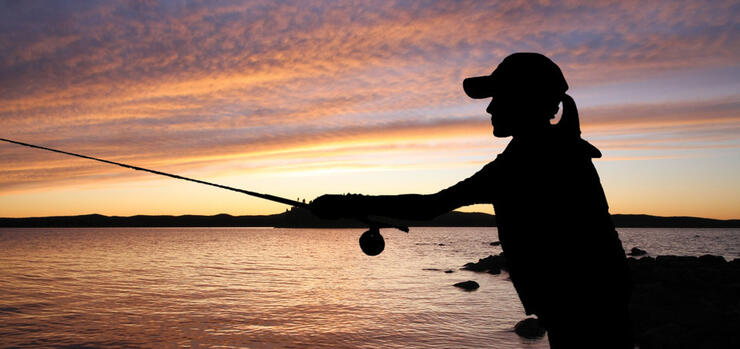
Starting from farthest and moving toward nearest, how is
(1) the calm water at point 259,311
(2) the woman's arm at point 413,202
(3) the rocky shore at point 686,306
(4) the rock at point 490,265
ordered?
(4) the rock at point 490,265
(1) the calm water at point 259,311
(3) the rocky shore at point 686,306
(2) the woman's arm at point 413,202

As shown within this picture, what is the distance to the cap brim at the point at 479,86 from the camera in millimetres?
2870

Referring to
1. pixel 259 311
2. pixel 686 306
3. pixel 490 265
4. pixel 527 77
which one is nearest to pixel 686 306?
pixel 686 306

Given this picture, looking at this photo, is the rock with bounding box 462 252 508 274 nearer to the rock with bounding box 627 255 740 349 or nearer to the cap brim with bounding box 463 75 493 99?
the rock with bounding box 627 255 740 349

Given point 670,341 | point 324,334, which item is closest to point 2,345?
point 324,334

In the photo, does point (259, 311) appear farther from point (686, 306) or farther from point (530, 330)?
point (686, 306)

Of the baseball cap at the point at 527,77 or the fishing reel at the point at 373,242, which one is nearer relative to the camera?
the baseball cap at the point at 527,77

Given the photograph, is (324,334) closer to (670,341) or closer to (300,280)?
(670,341)

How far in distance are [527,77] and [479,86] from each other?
266 millimetres

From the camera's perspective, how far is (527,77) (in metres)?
2.79

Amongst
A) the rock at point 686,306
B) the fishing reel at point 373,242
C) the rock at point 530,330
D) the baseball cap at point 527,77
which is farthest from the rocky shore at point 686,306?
the baseball cap at point 527,77

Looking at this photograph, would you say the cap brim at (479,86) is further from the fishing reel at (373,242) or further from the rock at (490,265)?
the rock at (490,265)

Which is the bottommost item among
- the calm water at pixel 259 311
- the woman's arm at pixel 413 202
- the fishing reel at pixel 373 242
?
the calm water at pixel 259 311

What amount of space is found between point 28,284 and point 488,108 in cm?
4865

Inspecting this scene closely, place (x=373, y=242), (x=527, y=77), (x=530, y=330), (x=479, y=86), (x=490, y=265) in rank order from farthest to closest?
(x=490, y=265) → (x=530, y=330) → (x=373, y=242) → (x=479, y=86) → (x=527, y=77)
